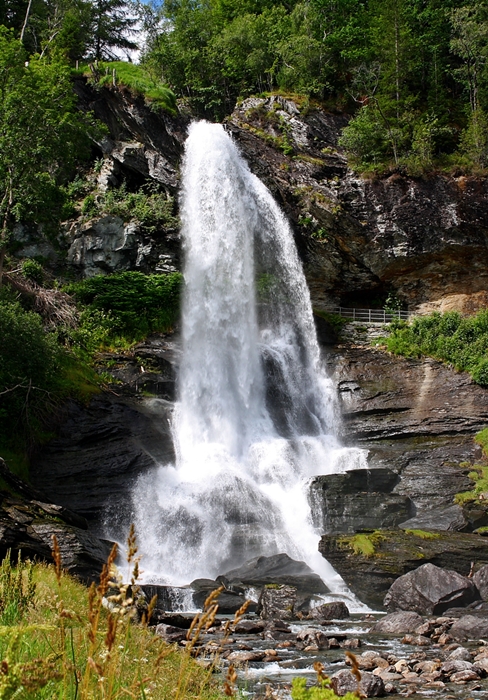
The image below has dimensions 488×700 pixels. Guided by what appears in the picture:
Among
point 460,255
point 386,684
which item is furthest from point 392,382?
point 386,684

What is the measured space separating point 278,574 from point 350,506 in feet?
13.4

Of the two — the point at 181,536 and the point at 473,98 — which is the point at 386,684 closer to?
the point at 181,536

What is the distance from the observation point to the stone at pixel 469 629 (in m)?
8.78

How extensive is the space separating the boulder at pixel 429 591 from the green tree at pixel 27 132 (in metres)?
13.2

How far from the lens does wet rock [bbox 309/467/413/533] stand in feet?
53.2

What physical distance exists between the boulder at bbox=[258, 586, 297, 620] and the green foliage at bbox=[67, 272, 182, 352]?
12773 mm

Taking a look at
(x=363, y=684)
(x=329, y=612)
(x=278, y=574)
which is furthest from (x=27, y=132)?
(x=363, y=684)

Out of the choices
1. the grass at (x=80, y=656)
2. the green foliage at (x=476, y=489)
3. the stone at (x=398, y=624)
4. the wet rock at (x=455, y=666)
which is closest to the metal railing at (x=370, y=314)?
the green foliage at (x=476, y=489)

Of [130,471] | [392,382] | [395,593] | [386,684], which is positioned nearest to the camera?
[386,684]

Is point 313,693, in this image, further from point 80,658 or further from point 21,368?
point 21,368

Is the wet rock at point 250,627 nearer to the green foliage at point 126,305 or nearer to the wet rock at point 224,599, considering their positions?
the wet rock at point 224,599

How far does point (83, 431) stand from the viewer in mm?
16844

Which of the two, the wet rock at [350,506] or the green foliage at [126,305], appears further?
the green foliage at [126,305]

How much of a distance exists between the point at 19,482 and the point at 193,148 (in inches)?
783
